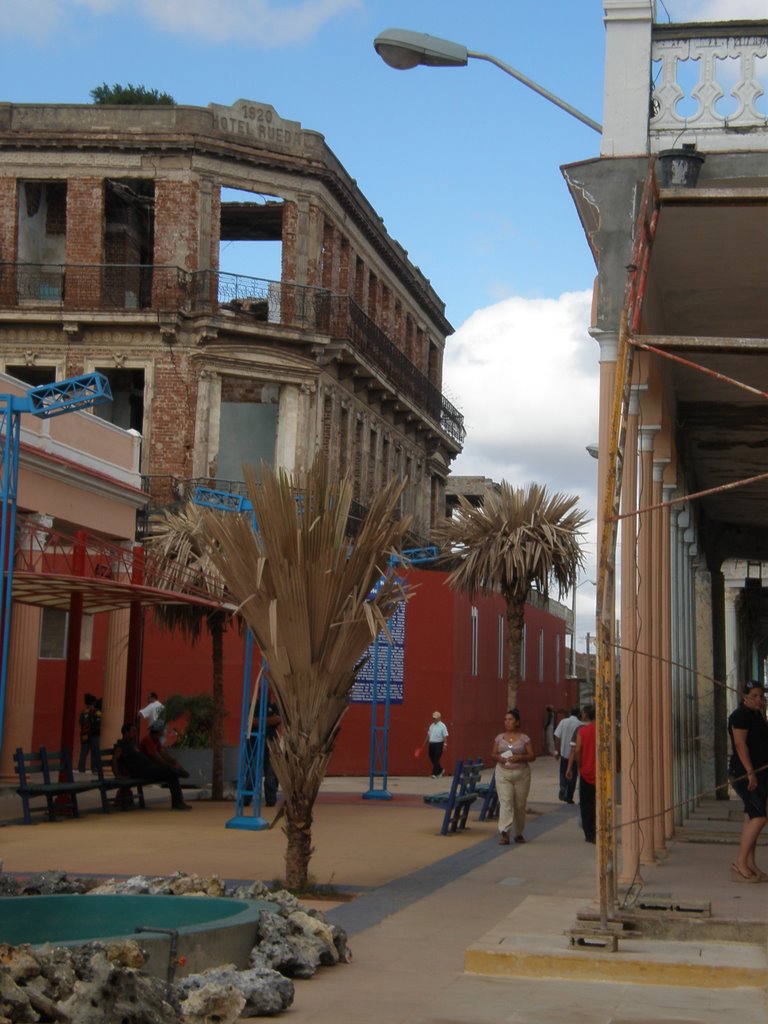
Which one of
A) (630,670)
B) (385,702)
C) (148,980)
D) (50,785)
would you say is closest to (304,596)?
(630,670)

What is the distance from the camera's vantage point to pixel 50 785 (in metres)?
17.2

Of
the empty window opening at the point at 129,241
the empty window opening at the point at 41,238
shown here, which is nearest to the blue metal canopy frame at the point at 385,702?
the empty window opening at the point at 129,241

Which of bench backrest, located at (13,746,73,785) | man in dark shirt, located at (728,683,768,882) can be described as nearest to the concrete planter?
bench backrest, located at (13,746,73,785)

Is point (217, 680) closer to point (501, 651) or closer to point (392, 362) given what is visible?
point (501, 651)

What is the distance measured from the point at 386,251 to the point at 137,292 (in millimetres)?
8430

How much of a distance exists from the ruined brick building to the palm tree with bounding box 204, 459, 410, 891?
20.9 meters

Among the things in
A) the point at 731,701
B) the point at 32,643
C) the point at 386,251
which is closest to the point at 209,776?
the point at 32,643

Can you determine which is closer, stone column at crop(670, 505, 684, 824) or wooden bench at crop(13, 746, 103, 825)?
stone column at crop(670, 505, 684, 824)

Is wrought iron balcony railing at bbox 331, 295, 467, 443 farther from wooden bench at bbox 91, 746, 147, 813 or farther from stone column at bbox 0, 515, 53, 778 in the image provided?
wooden bench at bbox 91, 746, 147, 813

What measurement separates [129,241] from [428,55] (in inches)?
981

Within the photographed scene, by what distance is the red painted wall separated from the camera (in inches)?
1166

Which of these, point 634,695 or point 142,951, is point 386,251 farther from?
point 142,951

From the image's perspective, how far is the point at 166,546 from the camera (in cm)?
2009

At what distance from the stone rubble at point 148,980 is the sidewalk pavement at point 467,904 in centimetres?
18
